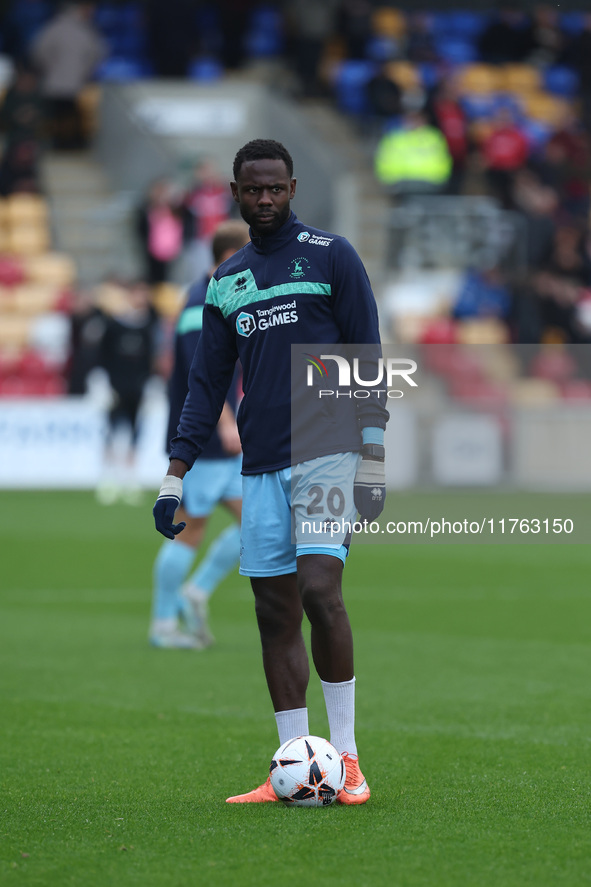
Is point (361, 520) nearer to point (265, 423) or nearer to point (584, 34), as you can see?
point (265, 423)

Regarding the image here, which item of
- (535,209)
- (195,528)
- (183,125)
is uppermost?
(183,125)

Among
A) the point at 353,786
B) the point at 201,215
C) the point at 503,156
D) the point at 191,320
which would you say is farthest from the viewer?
the point at 503,156

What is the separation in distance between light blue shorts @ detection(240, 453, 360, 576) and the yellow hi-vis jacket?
19.4m

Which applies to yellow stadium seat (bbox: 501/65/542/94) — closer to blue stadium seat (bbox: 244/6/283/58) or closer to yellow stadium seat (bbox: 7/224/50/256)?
blue stadium seat (bbox: 244/6/283/58)

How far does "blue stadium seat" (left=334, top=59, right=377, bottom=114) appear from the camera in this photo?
2698 centimetres

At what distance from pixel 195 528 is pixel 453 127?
1718 centimetres

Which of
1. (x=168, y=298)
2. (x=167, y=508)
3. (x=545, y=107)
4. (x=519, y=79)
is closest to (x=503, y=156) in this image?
(x=545, y=107)

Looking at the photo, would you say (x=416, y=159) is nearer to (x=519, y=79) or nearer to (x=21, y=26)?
(x=519, y=79)

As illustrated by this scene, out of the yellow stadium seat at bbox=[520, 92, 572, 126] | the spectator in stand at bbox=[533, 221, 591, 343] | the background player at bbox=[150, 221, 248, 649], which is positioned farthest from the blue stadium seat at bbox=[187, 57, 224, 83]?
the background player at bbox=[150, 221, 248, 649]

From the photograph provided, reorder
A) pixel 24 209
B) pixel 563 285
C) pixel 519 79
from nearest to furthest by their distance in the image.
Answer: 1. pixel 563 285
2. pixel 24 209
3. pixel 519 79

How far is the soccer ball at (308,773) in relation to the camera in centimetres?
489

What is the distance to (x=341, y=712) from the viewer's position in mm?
5016

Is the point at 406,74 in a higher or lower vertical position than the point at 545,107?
higher

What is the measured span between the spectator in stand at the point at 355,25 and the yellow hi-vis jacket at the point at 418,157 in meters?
4.07
